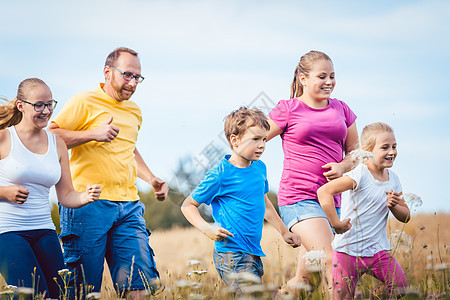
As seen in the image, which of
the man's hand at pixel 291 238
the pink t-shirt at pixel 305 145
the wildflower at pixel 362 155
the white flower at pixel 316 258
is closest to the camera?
the white flower at pixel 316 258

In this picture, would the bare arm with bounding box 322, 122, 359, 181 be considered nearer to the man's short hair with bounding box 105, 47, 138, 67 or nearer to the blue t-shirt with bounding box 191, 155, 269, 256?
the blue t-shirt with bounding box 191, 155, 269, 256

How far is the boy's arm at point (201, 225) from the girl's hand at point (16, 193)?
1.23 m

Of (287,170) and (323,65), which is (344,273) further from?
(323,65)

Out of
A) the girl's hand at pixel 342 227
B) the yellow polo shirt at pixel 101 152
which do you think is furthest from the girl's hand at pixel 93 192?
the girl's hand at pixel 342 227

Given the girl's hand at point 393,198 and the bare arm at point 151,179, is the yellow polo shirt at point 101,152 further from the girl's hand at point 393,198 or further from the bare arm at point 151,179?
the girl's hand at point 393,198

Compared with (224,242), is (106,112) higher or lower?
higher

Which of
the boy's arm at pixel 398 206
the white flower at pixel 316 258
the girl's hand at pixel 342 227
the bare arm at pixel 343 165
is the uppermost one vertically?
the bare arm at pixel 343 165

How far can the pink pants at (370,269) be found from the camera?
453 centimetres

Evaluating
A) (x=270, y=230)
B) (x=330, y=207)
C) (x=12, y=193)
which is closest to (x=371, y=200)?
(x=330, y=207)

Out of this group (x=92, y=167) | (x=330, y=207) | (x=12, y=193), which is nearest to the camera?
(x=12, y=193)

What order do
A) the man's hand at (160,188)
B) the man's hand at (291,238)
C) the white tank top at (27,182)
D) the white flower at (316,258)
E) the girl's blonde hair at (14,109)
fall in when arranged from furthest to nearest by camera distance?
the man's hand at (160,188) → the man's hand at (291,238) → the girl's blonde hair at (14,109) → the white tank top at (27,182) → the white flower at (316,258)

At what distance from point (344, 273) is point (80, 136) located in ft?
8.08

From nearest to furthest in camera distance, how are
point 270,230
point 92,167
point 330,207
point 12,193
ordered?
1. point 12,193
2. point 330,207
3. point 92,167
4. point 270,230

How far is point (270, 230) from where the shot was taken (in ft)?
51.4
